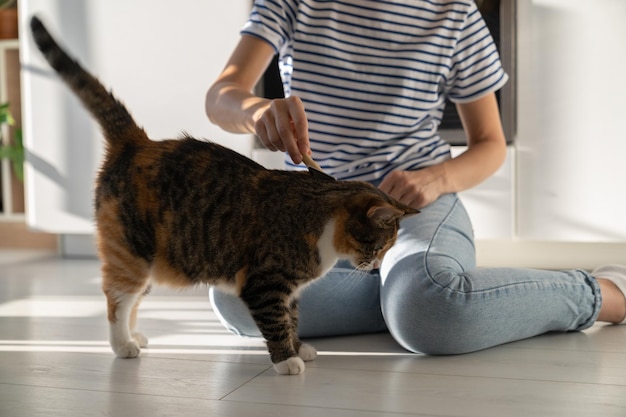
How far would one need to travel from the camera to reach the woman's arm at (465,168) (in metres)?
1.64

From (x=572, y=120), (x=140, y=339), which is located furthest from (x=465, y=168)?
(x=572, y=120)

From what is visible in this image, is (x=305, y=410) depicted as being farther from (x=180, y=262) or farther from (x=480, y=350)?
(x=480, y=350)

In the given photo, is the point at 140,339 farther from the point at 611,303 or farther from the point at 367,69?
the point at 611,303

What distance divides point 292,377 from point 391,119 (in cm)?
65

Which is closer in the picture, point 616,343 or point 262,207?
point 262,207

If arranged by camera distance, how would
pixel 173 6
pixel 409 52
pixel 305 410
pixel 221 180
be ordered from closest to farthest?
pixel 305 410
pixel 221 180
pixel 409 52
pixel 173 6

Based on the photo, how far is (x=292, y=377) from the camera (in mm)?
1381

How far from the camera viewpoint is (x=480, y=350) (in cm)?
155

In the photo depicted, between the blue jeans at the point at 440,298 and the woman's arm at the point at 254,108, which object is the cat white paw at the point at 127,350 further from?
the woman's arm at the point at 254,108

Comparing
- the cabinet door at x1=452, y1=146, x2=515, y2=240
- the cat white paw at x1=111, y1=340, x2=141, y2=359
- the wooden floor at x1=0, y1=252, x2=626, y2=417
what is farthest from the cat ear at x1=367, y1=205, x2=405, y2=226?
the cabinet door at x1=452, y1=146, x2=515, y2=240

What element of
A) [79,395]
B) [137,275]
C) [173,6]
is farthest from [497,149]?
[173,6]

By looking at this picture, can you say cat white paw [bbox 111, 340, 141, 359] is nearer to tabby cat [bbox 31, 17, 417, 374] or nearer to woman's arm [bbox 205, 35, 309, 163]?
tabby cat [bbox 31, 17, 417, 374]

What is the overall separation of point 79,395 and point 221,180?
433mm

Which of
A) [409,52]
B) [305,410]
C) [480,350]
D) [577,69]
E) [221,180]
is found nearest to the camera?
[305,410]
